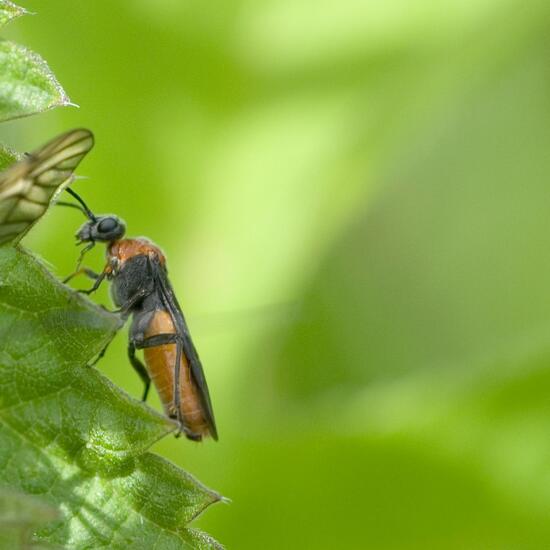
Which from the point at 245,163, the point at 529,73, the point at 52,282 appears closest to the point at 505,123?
the point at 529,73

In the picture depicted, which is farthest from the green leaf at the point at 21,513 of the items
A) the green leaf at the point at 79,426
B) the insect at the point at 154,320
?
the insect at the point at 154,320

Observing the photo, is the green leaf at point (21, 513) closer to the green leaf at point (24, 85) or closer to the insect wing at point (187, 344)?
the green leaf at point (24, 85)

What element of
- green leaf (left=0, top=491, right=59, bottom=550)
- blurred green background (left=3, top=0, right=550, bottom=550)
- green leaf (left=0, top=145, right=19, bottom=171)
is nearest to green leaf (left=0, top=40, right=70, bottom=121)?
green leaf (left=0, top=145, right=19, bottom=171)

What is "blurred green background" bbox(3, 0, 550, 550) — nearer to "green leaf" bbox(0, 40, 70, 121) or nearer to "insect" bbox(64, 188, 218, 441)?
"insect" bbox(64, 188, 218, 441)

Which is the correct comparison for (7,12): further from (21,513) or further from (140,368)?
(140,368)

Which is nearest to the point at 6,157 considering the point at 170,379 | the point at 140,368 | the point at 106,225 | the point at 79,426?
the point at 79,426
